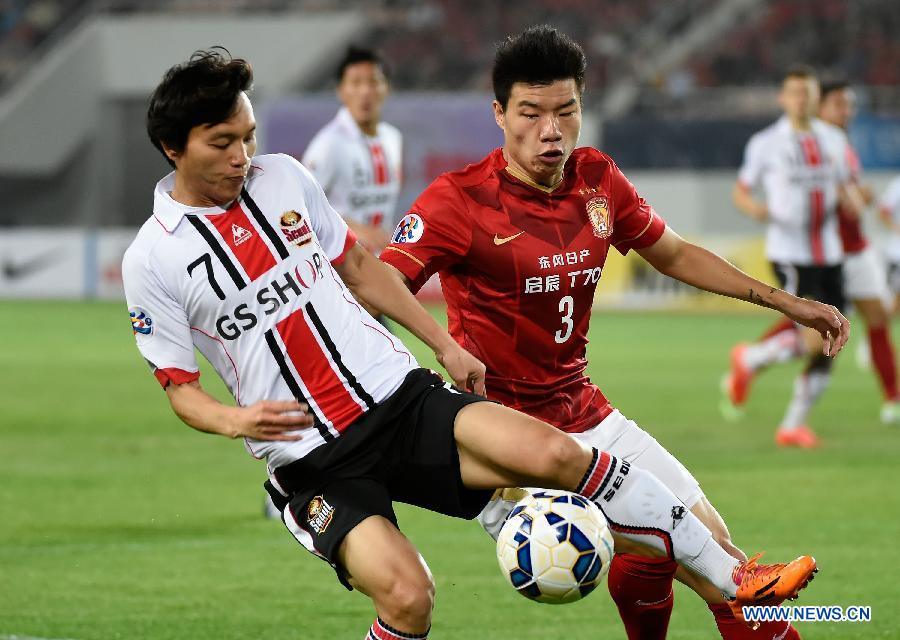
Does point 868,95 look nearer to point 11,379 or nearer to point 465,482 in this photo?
point 11,379

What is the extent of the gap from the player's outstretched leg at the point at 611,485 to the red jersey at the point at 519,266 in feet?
1.87

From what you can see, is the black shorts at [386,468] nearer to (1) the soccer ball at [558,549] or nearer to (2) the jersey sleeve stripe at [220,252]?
(1) the soccer ball at [558,549]

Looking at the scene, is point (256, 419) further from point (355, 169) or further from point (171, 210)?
point (355, 169)

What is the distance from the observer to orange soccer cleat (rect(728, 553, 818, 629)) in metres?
4.49

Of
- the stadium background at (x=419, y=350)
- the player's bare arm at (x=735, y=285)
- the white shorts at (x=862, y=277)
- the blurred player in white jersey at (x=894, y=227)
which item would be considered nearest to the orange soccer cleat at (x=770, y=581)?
the player's bare arm at (x=735, y=285)

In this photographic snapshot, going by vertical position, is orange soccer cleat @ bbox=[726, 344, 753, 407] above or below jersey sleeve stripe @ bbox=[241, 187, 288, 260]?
below

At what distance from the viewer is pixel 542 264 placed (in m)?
5.15

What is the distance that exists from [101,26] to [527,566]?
31161mm

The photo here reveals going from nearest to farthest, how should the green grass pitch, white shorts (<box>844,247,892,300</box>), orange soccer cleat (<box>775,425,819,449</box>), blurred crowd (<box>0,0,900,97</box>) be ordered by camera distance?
the green grass pitch → orange soccer cleat (<box>775,425,819,449</box>) → white shorts (<box>844,247,892,300</box>) → blurred crowd (<box>0,0,900,97</box>)

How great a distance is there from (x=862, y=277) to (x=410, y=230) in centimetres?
775

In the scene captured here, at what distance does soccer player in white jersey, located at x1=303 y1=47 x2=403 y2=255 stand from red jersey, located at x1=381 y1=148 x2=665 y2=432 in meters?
4.11

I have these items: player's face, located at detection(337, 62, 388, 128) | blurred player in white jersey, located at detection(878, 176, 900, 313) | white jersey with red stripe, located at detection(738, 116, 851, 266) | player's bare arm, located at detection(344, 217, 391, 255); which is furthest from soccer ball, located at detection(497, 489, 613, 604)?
blurred player in white jersey, located at detection(878, 176, 900, 313)

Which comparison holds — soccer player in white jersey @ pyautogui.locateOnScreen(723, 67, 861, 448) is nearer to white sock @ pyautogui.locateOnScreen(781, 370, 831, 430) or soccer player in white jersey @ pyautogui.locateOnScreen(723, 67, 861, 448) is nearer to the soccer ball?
white sock @ pyautogui.locateOnScreen(781, 370, 831, 430)

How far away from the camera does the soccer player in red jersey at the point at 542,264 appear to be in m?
5.09
